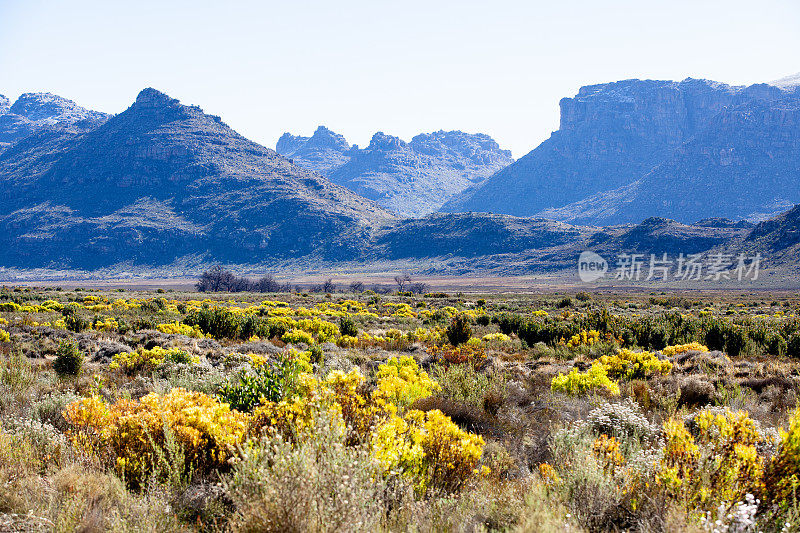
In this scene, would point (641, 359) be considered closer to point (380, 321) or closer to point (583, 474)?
point (583, 474)

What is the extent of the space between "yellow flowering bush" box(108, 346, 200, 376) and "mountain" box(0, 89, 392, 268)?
132620 mm

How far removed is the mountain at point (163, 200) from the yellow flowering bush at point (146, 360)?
133 m

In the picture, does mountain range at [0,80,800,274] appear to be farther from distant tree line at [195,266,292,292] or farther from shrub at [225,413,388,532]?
shrub at [225,413,388,532]

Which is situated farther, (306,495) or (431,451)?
(431,451)

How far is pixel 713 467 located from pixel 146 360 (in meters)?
9.93

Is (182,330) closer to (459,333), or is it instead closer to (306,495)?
(459,333)

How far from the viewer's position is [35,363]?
34.2 ft

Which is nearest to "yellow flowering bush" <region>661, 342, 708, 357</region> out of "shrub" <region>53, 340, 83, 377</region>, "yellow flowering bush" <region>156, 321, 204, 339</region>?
"shrub" <region>53, 340, 83, 377</region>

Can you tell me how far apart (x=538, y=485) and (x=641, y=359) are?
6910 mm

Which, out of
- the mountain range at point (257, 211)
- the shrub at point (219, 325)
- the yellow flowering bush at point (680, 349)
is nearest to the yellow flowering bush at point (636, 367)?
the yellow flowering bush at point (680, 349)

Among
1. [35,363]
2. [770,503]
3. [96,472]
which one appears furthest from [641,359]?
[35,363]

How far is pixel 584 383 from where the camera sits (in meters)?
7.82

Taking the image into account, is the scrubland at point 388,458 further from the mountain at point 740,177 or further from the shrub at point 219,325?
the mountain at point 740,177

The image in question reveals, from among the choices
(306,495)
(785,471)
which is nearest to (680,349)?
(785,471)
